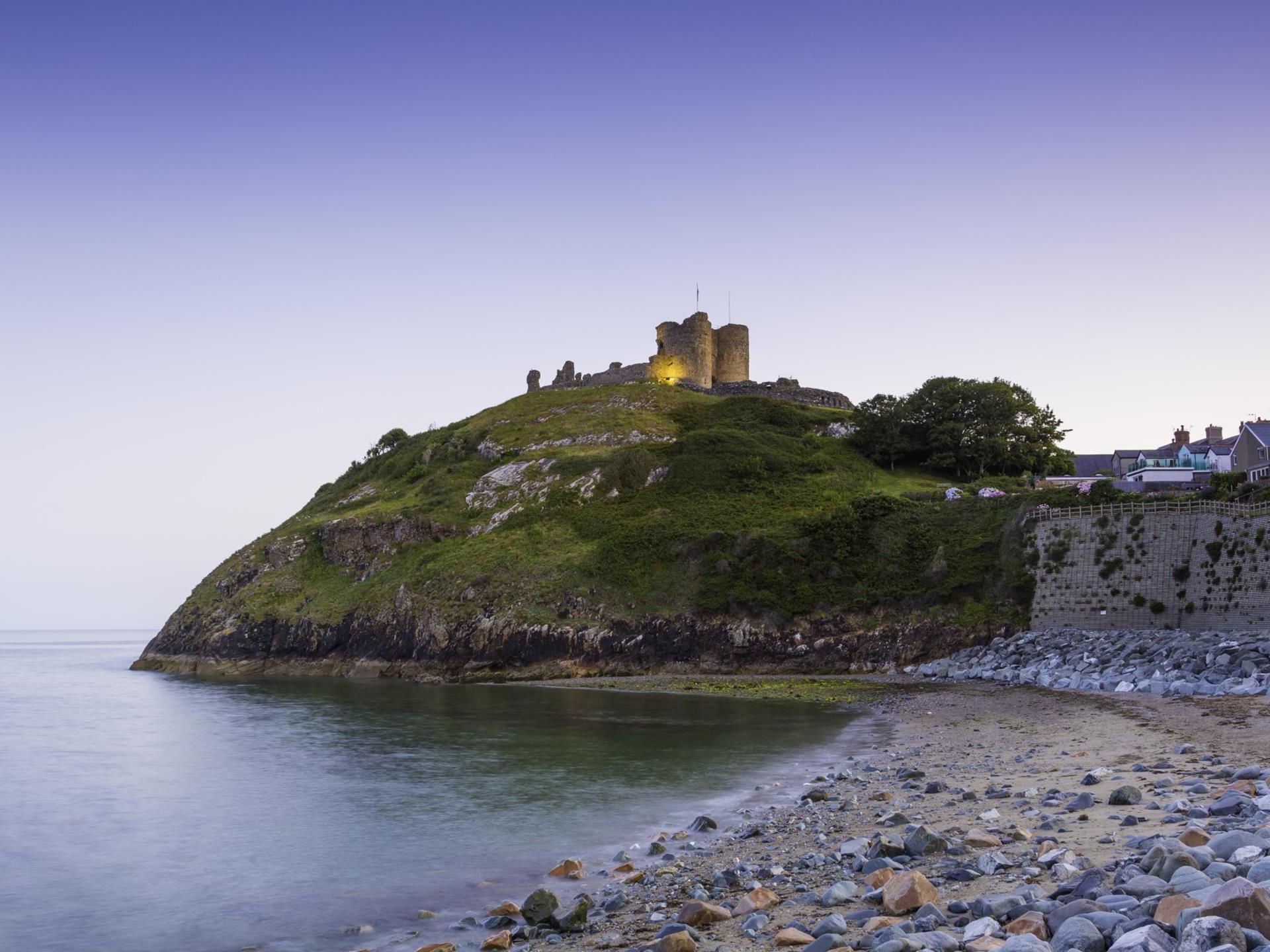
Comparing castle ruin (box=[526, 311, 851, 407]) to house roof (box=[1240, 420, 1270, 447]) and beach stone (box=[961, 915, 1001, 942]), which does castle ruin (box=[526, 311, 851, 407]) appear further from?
beach stone (box=[961, 915, 1001, 942])

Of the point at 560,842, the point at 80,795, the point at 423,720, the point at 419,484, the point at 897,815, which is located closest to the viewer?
the point at 897,815

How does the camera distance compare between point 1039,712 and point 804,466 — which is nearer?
point 1039,712

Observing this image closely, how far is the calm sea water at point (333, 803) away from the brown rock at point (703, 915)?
10.7 ft

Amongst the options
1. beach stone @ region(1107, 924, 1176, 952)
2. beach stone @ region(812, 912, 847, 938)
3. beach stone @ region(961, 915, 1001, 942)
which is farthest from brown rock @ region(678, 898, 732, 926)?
beach stone @ region(1107, 924, 1176, 952)

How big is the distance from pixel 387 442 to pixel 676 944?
115490 millimetres

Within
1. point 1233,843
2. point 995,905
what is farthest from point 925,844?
point 1233,843

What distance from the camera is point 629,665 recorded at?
5759 centimetres

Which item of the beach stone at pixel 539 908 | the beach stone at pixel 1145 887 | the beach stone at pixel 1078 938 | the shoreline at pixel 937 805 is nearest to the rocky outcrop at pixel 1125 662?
the shoreline at pixel 937 805

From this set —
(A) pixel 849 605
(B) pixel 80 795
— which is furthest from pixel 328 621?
(B) pixel 80 795

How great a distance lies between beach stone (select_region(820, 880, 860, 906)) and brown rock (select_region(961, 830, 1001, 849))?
2.40m

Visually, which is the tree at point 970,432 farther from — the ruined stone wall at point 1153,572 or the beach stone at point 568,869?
the beach stone at point 568,869

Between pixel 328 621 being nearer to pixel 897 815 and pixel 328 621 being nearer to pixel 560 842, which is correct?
pixel 560 842

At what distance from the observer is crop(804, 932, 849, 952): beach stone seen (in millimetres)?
8547

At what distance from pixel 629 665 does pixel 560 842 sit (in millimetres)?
Answer: 40458
